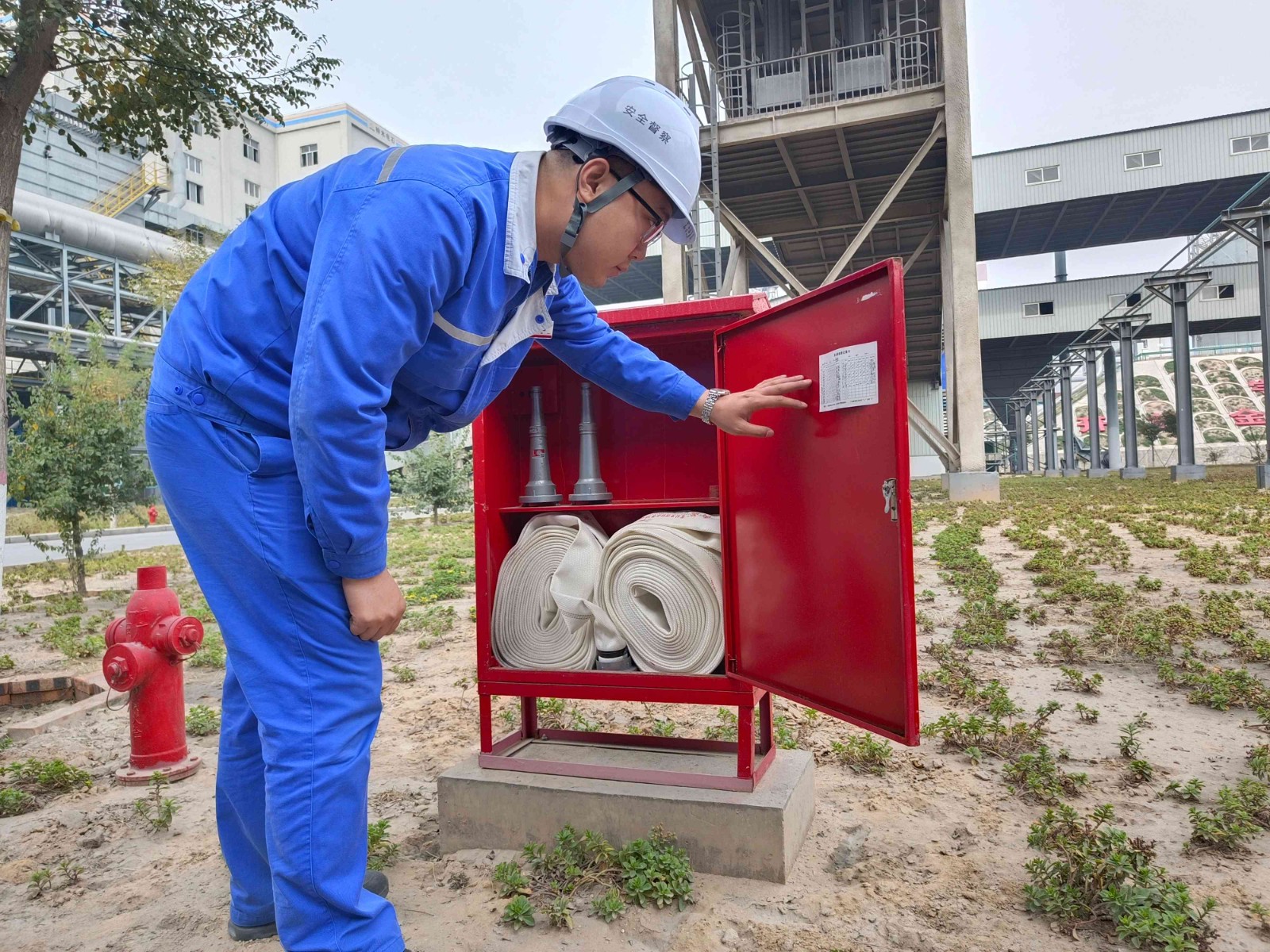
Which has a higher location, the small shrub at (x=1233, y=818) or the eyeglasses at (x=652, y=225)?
the eyeglasses at (x=652, y=225)

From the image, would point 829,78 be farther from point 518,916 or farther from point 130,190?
point 130,190

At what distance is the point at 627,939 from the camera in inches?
88.8

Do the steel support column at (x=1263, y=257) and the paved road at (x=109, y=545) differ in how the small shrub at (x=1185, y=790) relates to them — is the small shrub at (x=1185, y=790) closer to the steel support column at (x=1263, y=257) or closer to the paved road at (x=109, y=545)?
the paved road at (x=109, y=545)

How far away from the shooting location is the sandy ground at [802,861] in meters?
2.26

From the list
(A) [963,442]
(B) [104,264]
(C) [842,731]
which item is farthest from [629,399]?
(B) [104,264]

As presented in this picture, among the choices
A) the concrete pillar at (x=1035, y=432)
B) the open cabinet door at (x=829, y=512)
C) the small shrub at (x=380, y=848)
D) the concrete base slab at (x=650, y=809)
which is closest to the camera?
the open cabinet door at (x=829, y=512)

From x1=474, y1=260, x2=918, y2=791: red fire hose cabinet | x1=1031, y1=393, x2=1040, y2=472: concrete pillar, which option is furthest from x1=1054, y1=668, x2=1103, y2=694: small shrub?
x1=1031, y1=393, x2=1040, y2=472: concrete pillar

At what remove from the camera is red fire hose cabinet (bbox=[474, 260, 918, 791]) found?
7.32 feet

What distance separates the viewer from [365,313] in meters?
1.49

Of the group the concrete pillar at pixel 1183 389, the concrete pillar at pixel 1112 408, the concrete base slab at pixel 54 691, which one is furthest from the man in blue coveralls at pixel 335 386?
the concrete pillar at pixel 1112 408

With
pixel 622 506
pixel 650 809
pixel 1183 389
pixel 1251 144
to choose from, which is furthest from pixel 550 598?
pixel 1251 144

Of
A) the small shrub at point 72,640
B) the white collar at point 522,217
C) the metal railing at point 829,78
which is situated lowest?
the small shrub at point 72,640

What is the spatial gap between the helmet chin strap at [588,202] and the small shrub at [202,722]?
3627mm

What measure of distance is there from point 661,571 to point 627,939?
122 centimetres
